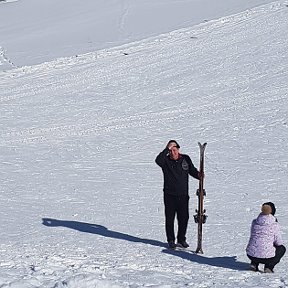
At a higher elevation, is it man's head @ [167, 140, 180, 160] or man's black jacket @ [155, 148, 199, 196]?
man's head @ [167, 140, 180, 160]

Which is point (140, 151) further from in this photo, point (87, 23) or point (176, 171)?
point (87, 23)

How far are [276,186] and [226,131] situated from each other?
4.47 meters

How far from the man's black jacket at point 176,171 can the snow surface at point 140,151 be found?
779mm

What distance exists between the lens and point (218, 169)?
15492 mm

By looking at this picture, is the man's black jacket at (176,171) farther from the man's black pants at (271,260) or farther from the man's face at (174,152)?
the man's black pants at (271,260)

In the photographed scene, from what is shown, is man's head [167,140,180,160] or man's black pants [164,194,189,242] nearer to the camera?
man's head [167,140,180,160]

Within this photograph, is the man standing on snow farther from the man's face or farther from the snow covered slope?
the snow covered slope

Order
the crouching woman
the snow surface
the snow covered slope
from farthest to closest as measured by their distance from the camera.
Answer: the snow covered slope < the snow surface < the crouching woman

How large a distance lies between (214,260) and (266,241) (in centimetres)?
96

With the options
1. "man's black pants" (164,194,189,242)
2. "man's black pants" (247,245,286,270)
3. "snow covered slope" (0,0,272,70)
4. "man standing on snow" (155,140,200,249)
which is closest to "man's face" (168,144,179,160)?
→ "man standing on snow" (155,140,200,249)

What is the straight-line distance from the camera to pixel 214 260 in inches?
377

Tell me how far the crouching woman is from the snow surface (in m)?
0.17

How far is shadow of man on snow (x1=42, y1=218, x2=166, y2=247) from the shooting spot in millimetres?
10818

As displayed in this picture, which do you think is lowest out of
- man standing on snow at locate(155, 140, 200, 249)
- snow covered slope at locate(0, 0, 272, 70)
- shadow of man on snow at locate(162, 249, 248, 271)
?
shadow of man on snow at locate(162, 249, 248, 271)
